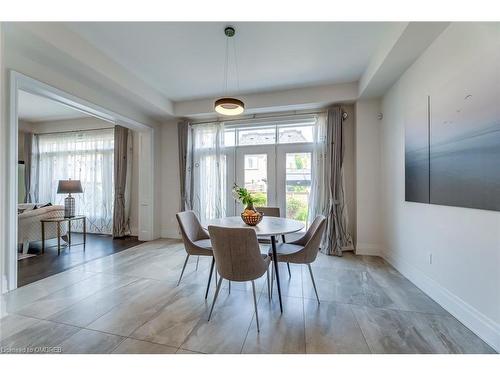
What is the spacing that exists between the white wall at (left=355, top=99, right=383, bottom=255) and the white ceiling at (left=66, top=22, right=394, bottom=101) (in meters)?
0.64

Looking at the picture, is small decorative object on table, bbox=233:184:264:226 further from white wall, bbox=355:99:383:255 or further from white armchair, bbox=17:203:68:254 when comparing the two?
white armchair, bbox=17:203:68:254

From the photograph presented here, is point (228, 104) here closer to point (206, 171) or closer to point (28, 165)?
point (206, 171)

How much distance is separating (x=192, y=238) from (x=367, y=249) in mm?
2861

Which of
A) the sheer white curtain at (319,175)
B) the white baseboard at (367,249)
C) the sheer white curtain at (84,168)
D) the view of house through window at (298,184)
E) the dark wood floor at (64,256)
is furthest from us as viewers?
the sheer white curtain at (84,168)

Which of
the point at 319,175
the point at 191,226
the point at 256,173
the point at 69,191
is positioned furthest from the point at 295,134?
the point at 69,191

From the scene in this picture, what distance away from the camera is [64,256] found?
3.57 metres

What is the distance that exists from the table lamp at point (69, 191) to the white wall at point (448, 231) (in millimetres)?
5679

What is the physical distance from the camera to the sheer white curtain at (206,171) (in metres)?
4.51

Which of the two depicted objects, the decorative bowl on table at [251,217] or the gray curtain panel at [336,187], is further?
the gray curtain panel at [336,187]

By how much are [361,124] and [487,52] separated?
83.5 inches

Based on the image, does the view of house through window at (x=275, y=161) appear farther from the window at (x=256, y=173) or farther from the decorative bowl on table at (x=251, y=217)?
the decorative bowl on table at (x=251, y=217)

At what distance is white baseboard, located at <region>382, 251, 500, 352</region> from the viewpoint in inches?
62.0

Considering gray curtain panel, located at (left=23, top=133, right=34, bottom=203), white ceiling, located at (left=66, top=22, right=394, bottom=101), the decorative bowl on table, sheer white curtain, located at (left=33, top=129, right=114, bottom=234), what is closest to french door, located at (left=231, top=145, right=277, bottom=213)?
white ceiling, located at (left=66, top=22, right=394, bottom=101)

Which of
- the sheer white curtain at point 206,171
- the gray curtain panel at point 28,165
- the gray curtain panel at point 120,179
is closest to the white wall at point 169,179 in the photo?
the sheer white curtain at point 206,171
